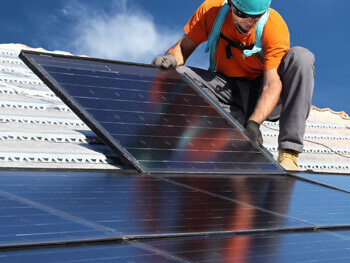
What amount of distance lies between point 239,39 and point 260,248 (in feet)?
10.7

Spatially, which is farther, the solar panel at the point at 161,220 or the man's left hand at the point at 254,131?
the man's left hand at the point at 254,131

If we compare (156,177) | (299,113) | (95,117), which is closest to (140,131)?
(95,117)

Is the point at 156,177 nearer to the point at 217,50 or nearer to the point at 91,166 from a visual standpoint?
the point at 91,166

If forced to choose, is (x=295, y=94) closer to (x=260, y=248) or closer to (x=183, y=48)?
(x=183, y=48)

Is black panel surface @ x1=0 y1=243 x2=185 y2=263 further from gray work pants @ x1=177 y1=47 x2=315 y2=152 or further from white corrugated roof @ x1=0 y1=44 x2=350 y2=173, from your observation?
gray work pants @ x1=177 y1=47 x2=315 y2=152

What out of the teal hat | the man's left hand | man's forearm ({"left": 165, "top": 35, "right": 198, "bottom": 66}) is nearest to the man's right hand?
man's forearm ({"left": 165, "top": 35, "right": 198, "bottom": 66})

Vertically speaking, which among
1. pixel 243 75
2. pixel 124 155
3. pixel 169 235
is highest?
pixel 243 75

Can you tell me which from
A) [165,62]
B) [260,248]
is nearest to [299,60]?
[165,62]

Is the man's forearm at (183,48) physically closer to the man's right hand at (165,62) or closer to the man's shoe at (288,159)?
the man's right hand at (165,62)

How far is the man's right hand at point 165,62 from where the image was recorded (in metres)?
5.04

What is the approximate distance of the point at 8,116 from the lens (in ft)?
15.4

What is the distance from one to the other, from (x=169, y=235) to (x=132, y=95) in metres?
2.21

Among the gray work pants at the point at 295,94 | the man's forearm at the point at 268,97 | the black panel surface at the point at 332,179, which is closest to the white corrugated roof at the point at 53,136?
the gray work pants at the point at 295,94

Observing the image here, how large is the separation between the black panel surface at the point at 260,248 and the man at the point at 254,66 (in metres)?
2.23
